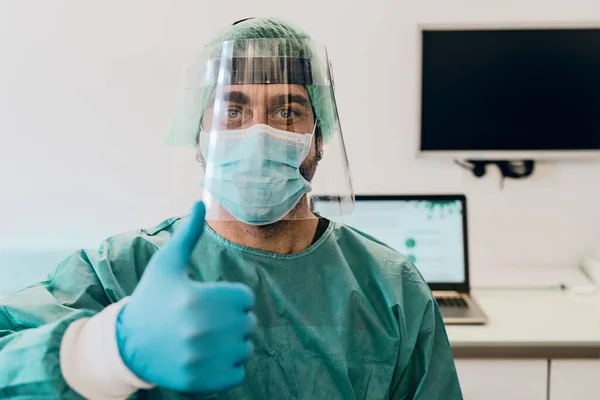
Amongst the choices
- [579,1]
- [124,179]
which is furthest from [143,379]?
[579,1]

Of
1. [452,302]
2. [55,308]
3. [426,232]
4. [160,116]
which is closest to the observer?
[55,308]

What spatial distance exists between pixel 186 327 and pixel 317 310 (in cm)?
41

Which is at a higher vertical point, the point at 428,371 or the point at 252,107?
the point at 252,107

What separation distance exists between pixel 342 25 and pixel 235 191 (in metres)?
1.28

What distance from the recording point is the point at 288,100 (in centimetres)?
86

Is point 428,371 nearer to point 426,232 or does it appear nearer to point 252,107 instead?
point 252,107

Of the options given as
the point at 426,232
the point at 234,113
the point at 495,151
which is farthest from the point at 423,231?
the point at 234,113

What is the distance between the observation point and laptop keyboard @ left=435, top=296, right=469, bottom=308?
5.51 ft

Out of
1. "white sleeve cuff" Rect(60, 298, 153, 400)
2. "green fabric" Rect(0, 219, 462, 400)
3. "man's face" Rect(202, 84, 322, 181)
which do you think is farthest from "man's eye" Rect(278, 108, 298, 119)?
"white sleeve cuff" Rect(60, 298, 153, 400)

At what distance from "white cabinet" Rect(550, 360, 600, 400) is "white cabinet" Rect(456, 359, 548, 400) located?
22 millimetres

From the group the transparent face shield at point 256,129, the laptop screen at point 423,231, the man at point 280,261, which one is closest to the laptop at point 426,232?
the laptop screen at point 423,231

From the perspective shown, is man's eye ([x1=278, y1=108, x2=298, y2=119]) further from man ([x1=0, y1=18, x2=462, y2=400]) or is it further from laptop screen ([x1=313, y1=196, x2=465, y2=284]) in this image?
laptop screen ([x1=313, y1=196, x2=465, y2=284])

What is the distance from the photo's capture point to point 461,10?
1.88 metres

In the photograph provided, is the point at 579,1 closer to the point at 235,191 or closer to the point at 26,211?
the point at 235,191
